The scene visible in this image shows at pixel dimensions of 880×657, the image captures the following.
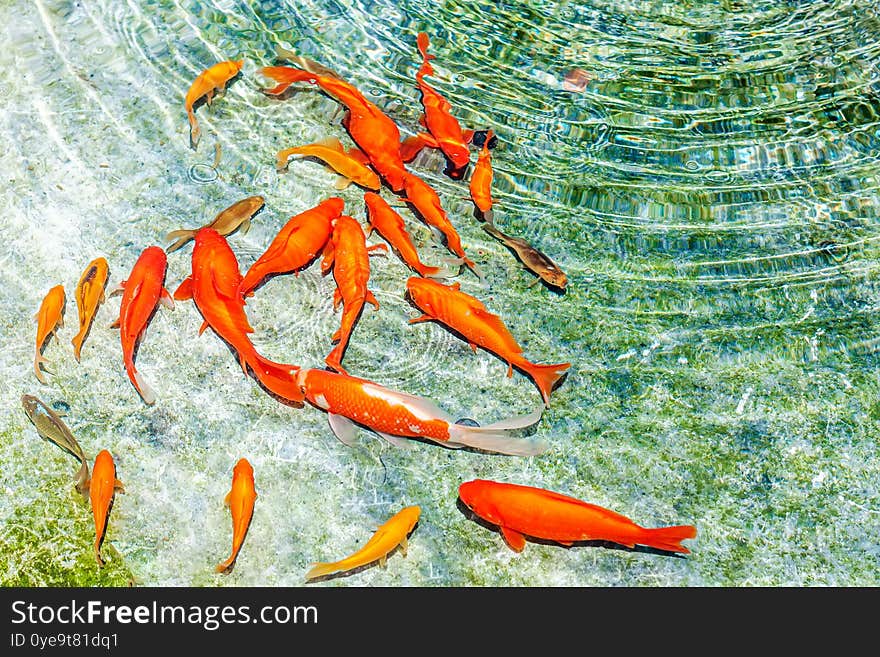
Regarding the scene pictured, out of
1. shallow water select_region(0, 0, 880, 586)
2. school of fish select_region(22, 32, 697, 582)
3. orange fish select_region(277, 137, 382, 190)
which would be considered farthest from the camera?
orange fish select_region(277, 137, 382, 190)

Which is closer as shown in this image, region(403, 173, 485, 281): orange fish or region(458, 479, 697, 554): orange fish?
region(458, 479, 697, 554): orange fish

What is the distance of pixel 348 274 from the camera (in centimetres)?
368

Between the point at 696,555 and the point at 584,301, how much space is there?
130cm

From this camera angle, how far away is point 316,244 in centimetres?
378

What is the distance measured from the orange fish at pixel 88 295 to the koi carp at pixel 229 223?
33 cm

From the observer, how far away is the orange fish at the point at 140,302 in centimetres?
346

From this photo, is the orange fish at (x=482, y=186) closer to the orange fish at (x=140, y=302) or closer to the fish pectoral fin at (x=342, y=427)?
the fish pectoral fin at (x=342, y=427)

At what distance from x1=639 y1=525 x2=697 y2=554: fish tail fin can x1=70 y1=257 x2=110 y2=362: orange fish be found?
2.51 m

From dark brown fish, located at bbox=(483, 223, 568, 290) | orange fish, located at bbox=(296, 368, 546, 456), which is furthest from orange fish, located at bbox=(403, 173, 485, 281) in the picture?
orange fish, located at bbox=(296, 368, 546, 456)

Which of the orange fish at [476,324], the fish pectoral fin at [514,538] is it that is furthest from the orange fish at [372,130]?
the fish pectoral fin at [514,538]

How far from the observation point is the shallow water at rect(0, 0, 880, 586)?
323 centimetres

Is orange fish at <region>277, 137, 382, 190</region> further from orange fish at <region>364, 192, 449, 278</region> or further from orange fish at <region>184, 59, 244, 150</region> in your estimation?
orange fish at <region>184, 59, 244, 150</region>

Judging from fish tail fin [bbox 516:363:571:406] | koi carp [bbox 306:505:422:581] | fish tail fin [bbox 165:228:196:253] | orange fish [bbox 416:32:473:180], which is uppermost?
orange fish [bbox 416:32:473:180]
